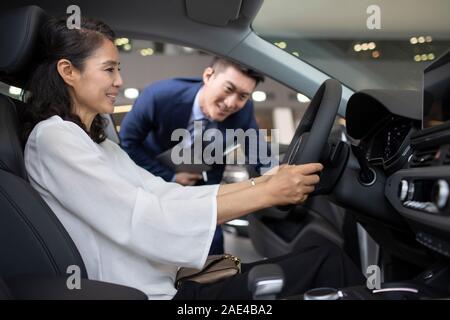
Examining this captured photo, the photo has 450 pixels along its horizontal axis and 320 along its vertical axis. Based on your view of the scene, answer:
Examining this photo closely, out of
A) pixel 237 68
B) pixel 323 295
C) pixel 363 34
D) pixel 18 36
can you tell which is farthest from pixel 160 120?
pixel 323 295

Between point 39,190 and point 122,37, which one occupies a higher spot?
point 122,37

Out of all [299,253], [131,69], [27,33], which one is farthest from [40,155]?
[131,69]

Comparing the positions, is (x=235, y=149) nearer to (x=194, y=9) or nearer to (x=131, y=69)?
(x=194, y=9)

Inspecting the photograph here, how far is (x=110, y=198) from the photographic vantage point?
3.40 ft

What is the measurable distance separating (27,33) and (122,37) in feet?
2.11

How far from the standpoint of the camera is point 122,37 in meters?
1.77

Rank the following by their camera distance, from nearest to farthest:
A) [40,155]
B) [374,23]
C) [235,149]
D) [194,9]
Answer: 1. [40,155]
2. [194,9]
3. [374,23]
4. [235,149]

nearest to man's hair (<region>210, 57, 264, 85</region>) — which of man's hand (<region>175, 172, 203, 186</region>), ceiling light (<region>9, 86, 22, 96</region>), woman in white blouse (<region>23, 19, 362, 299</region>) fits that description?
man's hand (<region>175, 172, 203, 186</region>)

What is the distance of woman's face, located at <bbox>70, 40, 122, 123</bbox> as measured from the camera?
122cm

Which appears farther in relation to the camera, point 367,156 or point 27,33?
point 367,156

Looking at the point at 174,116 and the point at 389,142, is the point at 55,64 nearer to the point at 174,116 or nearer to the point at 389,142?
the point at 389,142

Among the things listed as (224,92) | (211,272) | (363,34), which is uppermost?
(363,34)

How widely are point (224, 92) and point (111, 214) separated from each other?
1.12 m

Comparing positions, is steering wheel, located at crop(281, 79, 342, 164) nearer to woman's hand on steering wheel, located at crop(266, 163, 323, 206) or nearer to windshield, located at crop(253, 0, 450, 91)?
woman's hand on steering wheel, located at crop(266, 163, 323, 206)
